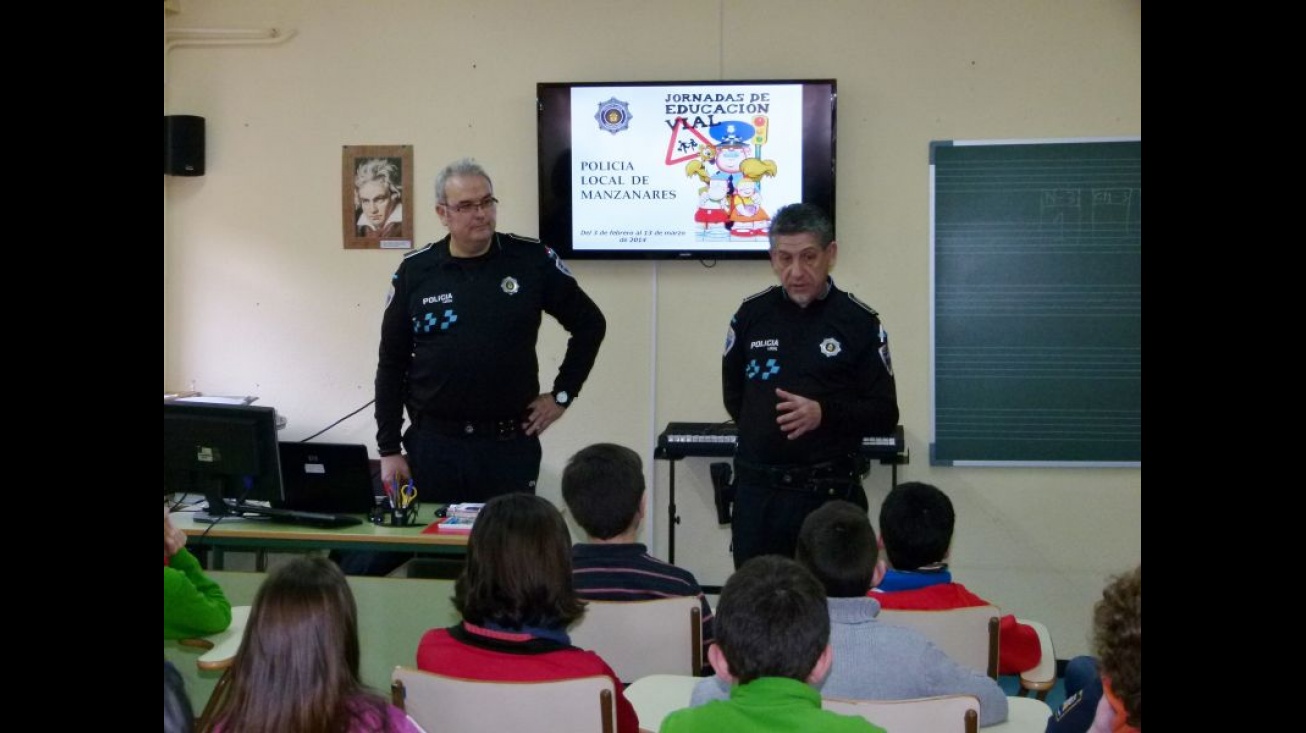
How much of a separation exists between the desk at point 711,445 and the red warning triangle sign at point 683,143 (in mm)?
1143

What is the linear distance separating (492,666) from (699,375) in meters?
3.19

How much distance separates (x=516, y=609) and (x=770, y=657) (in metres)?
0.56

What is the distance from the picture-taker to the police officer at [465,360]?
13.0 ft

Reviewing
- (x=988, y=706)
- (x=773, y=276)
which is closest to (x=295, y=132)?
(x=773, y=276)

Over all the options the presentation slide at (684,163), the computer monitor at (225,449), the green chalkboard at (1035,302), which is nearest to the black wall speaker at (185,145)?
the presentation slide at (684,163)

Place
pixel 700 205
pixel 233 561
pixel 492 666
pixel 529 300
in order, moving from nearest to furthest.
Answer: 1. pixel 492 666
2. pixel 529 300
3. pixel 700 205
4. pixel 233 561

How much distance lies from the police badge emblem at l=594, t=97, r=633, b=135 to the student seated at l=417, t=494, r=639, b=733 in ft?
9.82

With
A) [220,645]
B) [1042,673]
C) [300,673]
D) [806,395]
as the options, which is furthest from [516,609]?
[806,395]

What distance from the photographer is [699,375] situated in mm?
5184

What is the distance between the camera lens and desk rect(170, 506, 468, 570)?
11.6ft

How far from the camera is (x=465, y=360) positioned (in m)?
3.96

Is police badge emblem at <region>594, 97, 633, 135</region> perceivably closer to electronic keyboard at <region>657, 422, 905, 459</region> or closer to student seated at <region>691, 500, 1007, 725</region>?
electronic keyboard at <region>657, 422, 905, 459</region>

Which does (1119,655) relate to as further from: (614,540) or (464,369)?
(464,369)
